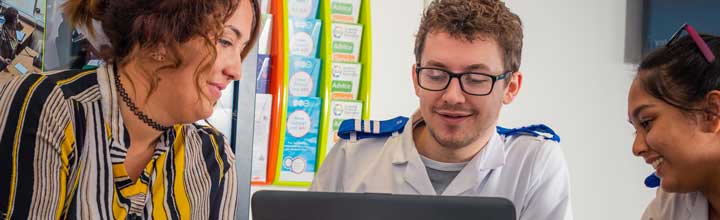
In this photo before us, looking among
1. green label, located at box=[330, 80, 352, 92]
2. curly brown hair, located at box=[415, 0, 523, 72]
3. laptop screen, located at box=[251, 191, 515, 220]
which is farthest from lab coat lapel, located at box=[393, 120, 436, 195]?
green label, located at box=[330, 80, 352, 92]

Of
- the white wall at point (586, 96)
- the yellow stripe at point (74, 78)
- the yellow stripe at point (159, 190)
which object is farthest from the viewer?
the white wall at point (586, 96)

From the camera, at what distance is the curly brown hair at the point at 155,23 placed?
164 centimetres

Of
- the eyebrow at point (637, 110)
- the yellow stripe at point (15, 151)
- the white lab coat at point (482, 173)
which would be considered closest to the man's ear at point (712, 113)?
the eyebrow at point (637, 110)

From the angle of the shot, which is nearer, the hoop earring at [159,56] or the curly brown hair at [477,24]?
the hoop earring at [159,56]

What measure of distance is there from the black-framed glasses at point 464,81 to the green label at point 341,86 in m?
1.47

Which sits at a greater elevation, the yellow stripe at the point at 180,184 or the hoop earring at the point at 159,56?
the hoop earring at the point at 159,56

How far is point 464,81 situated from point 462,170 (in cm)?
22

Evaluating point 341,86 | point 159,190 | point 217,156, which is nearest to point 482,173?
point 217,156

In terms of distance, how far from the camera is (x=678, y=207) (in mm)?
2023

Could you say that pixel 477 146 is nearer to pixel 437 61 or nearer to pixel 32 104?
pixel 437 61

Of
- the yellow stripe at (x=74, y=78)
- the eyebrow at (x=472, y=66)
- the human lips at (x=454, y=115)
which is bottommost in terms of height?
the human lips at (x=454, y=115)

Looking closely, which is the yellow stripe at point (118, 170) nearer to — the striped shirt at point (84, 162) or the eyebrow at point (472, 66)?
the striped shirt at point (84, 162)

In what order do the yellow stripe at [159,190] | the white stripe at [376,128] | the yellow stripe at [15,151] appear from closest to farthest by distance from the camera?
the yellow stripe at [15,151] → the yellow stripe at [159,190] → the white stripe at [376,128]

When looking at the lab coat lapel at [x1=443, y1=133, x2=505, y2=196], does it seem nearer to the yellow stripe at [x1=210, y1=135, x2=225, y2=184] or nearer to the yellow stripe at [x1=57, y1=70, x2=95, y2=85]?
the yellow stripe at [x1=210, y1=135, x2=225, y2=184]
